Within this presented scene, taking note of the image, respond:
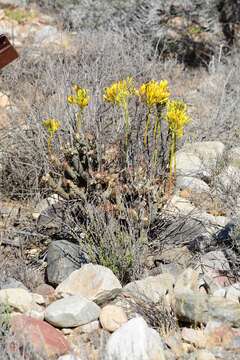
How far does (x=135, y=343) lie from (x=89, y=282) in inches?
25.3

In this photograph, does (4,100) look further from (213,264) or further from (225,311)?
(225,311)

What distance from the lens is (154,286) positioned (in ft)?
10.6

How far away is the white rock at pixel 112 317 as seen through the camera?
121 inches

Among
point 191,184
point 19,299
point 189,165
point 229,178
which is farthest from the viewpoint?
point 189,165

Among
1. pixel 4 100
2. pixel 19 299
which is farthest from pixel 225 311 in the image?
pixel 4 100

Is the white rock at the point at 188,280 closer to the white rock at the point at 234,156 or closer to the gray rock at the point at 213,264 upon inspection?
the gray rock at the point at 213,264

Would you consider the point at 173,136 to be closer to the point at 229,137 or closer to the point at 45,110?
the point at 45,110

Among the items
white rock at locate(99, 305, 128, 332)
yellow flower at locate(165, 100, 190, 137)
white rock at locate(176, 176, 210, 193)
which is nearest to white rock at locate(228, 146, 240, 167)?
white rock at locate(176, 176, 210, 193)

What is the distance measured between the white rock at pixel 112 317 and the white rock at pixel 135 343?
192mm

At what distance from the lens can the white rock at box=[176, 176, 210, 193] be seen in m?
4.75

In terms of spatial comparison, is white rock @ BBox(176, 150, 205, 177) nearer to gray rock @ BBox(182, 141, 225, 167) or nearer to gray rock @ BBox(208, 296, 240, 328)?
gray rock @ BBox(182, 141, 225, 167)

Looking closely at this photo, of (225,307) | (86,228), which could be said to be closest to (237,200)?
(86,228)

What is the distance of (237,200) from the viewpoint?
4.44 meters

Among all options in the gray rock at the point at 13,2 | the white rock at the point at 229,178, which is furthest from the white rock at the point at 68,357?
the gray rock at the point at 13,2
